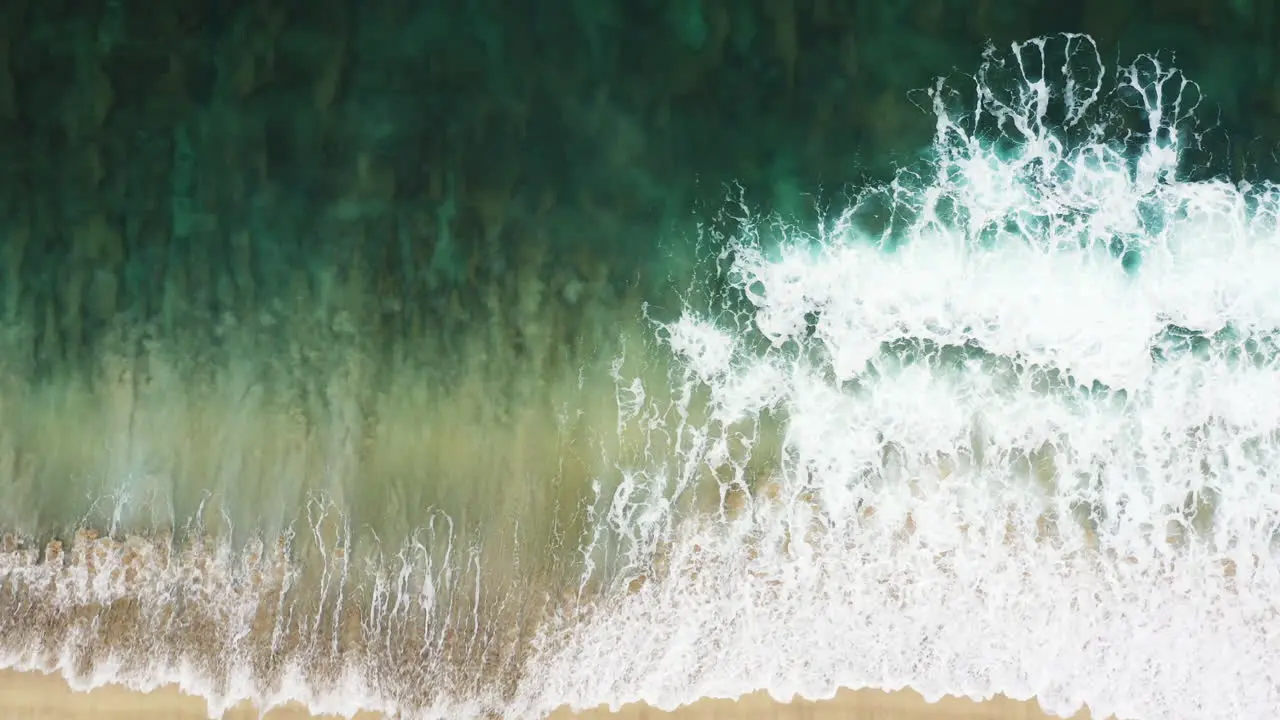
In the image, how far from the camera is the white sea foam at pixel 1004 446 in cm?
91

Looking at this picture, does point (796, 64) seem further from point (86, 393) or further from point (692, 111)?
point (86, 393)

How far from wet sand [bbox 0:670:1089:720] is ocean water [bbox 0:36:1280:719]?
14 mm

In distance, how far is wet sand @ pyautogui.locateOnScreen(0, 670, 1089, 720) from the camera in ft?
2.97

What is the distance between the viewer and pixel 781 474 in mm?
925

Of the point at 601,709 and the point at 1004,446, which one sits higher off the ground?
the point at 1004,446

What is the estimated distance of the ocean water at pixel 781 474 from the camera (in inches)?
35.9

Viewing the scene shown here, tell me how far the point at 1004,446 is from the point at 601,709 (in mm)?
473

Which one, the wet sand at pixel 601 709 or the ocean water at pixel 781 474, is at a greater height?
the ocean water at pixel 781 474

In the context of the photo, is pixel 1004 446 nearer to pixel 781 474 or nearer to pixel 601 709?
pixel 781 474

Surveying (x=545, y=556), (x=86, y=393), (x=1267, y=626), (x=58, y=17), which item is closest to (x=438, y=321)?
(x=545, y=556)

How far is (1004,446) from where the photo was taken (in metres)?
0.92

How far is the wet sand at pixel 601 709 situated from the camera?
0.91 m

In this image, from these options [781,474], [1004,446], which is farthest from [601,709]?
[1004,446]

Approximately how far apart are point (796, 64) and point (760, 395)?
1.11ft
